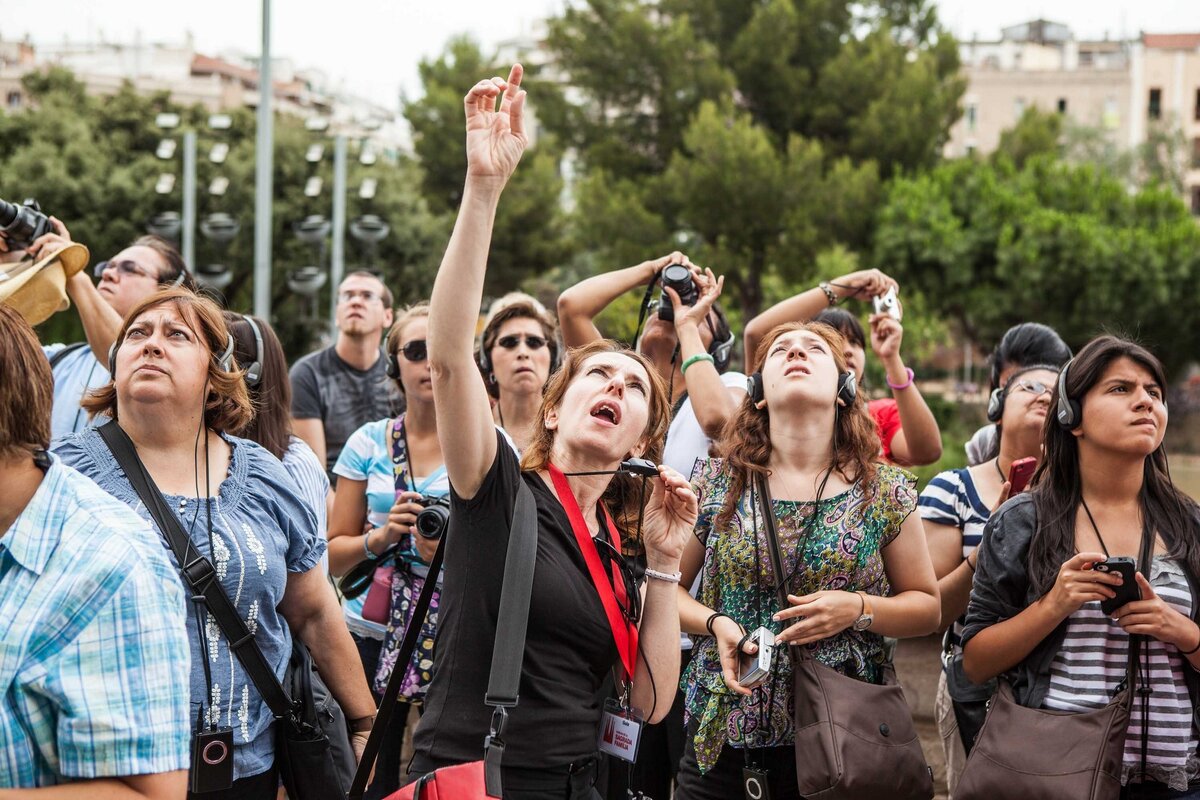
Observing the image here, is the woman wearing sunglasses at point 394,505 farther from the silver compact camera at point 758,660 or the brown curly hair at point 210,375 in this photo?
the silver compact camera at point 758,660

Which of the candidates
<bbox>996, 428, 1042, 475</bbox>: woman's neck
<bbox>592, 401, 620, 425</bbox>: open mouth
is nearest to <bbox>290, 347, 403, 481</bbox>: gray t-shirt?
<bbox>996, 428, 1042, 475</bbox>: woman's neck

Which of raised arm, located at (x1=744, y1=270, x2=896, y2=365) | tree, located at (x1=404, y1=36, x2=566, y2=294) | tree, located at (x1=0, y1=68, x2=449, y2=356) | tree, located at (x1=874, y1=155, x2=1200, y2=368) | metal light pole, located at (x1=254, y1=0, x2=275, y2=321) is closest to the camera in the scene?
raised arm, located at (x1=744, y1=270, x2=896, y2=365)

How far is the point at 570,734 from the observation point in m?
2.74

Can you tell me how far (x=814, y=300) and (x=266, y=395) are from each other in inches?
85.2

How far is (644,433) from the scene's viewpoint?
326cm

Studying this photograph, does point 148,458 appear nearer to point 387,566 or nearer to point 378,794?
point 378,794

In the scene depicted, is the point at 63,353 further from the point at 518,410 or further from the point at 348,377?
the point at 518,410

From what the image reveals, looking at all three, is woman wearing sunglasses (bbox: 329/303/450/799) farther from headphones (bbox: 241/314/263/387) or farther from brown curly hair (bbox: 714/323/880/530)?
brown curly hair (bbox: 714/323/880/530)

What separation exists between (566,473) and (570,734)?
1.97ft

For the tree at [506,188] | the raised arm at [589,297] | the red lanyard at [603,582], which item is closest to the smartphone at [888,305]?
the raised arm at [589,297]

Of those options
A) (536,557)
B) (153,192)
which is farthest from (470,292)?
(153,192)

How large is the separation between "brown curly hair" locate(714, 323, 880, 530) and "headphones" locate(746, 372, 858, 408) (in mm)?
20

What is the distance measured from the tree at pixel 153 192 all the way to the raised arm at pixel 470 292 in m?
29.5

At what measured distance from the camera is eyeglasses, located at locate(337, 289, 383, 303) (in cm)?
601
